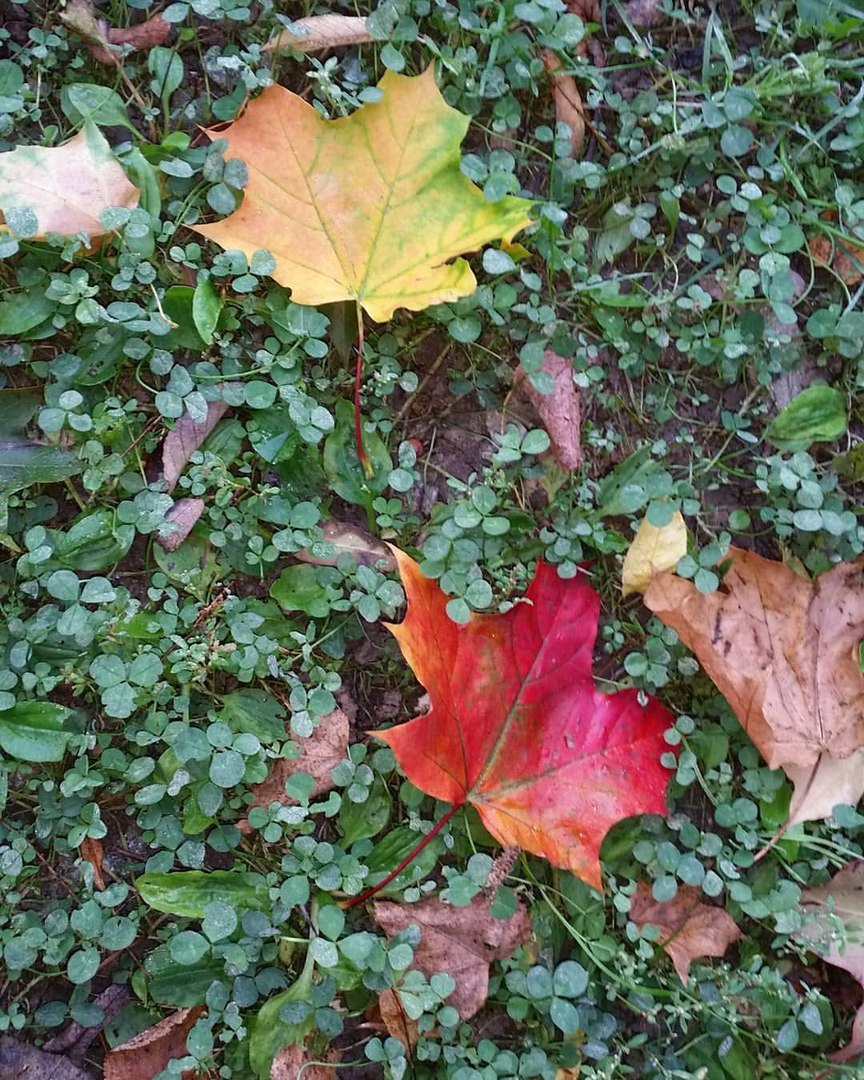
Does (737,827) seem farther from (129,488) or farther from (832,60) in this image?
(832,60)

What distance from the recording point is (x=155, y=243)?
1743 mm

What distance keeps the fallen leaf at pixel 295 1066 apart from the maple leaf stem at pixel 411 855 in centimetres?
26

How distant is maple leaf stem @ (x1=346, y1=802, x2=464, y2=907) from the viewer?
1.66 meters

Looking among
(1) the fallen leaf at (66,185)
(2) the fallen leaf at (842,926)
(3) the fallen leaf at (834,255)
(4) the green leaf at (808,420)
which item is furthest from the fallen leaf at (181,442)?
(2) the fallen leaf at (842,926)

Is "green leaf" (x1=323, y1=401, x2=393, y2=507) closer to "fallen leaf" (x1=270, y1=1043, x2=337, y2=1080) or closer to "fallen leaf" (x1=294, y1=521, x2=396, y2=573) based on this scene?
"fallen leaf" (x1=294, y1=521, x2=396, y2=573)

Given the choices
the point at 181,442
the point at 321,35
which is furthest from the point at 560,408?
the point at 321,35

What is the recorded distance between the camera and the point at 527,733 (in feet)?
5.48

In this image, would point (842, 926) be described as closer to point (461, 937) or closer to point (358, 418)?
point (461, 937)

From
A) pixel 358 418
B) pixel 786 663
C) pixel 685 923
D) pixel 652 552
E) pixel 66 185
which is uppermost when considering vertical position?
pixel 66 185

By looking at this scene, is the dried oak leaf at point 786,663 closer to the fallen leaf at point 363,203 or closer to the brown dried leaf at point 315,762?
the brown dried leaf at point 315,762

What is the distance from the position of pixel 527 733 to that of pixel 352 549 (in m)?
0.49

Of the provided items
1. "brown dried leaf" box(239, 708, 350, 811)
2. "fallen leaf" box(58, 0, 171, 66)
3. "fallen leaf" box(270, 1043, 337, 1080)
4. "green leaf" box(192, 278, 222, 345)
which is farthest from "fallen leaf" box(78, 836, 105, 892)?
"fallen leaf" box(58, 0, 171, 66)

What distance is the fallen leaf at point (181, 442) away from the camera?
1729 millimetres

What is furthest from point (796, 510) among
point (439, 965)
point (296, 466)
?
point (439, 965)
